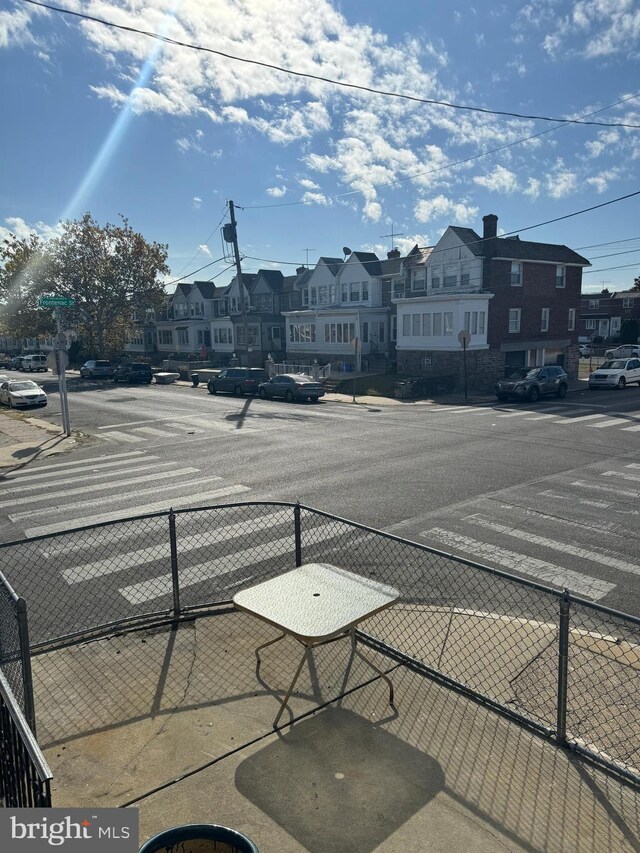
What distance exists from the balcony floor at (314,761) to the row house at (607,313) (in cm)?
9057

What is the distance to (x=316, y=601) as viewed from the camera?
4.95 m

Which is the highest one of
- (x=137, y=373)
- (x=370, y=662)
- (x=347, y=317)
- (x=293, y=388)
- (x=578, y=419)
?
(x=347, y=317)

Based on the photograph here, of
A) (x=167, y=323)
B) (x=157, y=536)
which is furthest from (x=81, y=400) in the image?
(x=167, y=323)

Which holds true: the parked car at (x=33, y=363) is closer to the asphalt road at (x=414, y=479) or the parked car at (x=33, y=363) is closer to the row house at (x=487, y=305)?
the row house at (x=487, y=305)

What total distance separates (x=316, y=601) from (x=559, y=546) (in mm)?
5432

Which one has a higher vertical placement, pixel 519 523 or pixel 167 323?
pixel 167 323

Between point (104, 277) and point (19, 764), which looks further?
point (104, 277)

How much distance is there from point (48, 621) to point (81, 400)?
A: 96.1 feet

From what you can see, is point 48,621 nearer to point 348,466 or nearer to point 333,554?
point 333,554

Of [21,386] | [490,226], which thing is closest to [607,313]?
[490,226]

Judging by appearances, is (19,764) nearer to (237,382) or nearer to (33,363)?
(237,382)

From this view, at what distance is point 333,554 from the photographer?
8766 mm

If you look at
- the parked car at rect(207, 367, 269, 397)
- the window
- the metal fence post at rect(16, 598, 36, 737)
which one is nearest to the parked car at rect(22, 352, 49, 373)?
the parked car at rect(207, 367, 269, 397)

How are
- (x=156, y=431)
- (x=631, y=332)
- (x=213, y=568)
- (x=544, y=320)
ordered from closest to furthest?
(x=213, y=568), (x=156, y=431), (x=544, y=320), (x=631, y=332)
